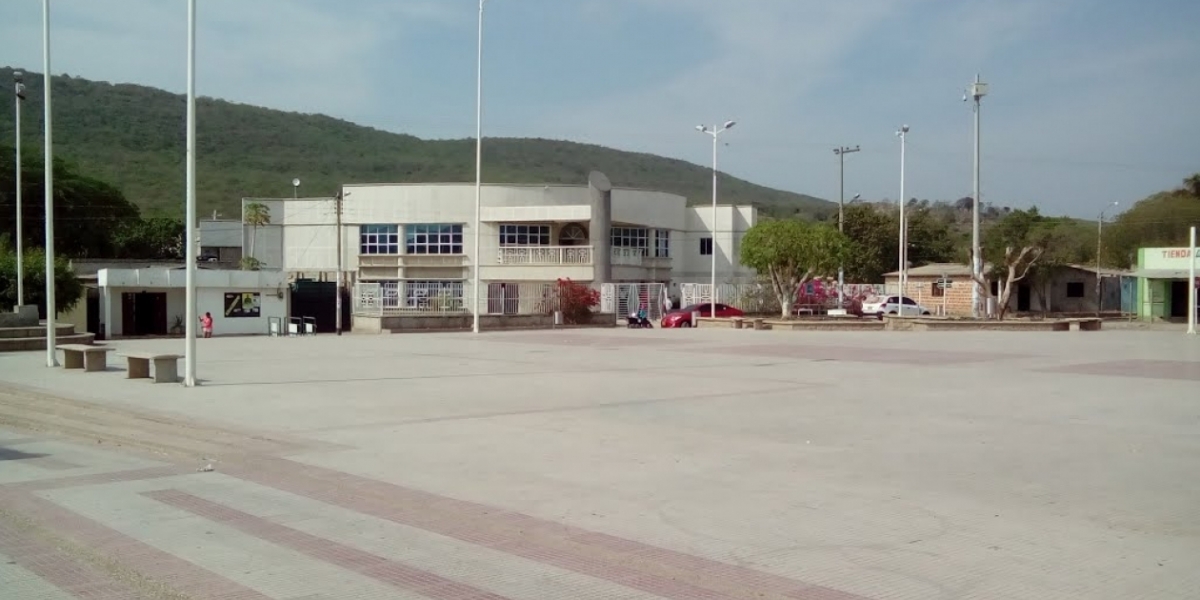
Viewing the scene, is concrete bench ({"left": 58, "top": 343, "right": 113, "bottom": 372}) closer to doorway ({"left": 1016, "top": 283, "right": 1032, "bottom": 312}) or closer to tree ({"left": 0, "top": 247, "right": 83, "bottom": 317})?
tree ({"left": 0, "top": 247, "right": 83, "bottom": 317})

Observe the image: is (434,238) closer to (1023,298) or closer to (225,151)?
(1023,298)

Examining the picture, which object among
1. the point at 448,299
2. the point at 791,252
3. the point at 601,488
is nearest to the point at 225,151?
the point at 448,299

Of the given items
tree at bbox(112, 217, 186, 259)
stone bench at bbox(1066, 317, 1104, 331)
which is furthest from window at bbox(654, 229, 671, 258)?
tree at bbox(112, 217, 186, 259)

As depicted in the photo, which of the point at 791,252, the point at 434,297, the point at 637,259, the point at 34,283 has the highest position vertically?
the point at 637,259

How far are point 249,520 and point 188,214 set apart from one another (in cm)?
1214

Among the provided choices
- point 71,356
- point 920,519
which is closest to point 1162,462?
point 920,519

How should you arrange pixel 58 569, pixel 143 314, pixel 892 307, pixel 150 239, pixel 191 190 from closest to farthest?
pixel 58 569 < pixel 191 190 < pixel 143 314 < pixel 892 307 < pixel 150 239

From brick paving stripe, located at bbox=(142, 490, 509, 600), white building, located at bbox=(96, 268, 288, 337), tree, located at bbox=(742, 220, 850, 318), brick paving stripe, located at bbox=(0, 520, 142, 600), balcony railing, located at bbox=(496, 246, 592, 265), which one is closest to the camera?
brick paving stripe, located at bbox=(0, 520, 142, 600)

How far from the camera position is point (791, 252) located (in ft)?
162

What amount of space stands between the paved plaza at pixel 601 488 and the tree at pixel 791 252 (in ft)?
92.4

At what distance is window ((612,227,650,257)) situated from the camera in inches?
2692

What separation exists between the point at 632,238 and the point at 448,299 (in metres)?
21.3

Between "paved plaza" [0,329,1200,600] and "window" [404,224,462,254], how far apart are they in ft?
143

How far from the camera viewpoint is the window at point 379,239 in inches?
2591
